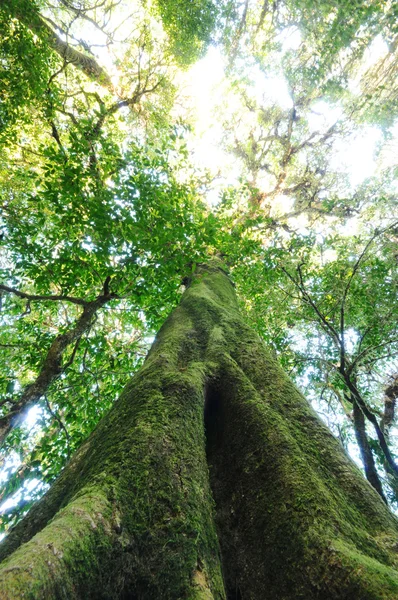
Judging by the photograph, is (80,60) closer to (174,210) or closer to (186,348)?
(174,210)

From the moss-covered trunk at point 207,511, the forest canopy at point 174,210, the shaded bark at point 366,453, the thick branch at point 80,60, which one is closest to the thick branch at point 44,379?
the forest canopy at point 174,210

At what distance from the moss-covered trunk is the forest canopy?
2296 mm

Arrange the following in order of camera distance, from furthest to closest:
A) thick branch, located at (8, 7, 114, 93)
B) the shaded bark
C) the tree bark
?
thick branch, located at (8, 7, 114, 93), the tree bark, the shaded bark

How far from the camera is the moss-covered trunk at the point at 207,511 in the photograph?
143 cm

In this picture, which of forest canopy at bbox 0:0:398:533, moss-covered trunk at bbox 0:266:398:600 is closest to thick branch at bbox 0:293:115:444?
forest canopy at bbox 0:0:398:533

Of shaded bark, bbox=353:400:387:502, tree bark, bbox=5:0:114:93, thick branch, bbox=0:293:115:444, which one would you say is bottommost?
shaded bark, bbox=353:400:387:502

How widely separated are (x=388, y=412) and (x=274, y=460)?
8.48m

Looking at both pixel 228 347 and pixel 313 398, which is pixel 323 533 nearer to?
pixel 228 347

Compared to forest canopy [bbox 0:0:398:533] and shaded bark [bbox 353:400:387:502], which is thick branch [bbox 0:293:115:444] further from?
shaded bark [bbox 353:400:387:502]

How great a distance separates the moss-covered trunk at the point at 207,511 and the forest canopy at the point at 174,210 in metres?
2.30

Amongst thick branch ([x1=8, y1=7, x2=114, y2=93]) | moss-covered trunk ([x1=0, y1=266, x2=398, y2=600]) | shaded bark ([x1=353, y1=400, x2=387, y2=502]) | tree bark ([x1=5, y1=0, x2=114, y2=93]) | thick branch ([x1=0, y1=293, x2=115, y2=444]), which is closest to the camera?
moss-covered trunk ([x1=0, y1=266, x2=398, y2=600])

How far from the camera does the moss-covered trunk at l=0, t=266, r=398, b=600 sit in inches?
56.4

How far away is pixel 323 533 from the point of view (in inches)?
67.2

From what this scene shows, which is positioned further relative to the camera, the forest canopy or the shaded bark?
the forest canopy
